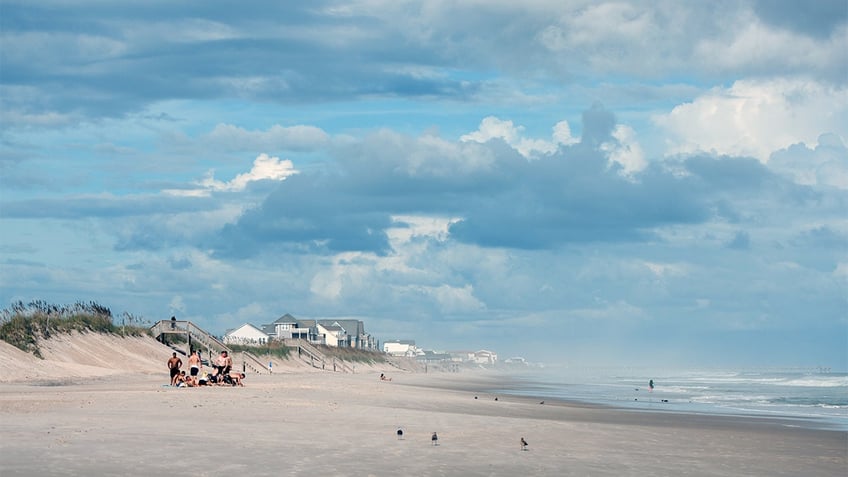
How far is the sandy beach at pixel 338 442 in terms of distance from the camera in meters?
15.6

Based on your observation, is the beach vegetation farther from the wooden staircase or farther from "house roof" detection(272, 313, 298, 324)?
"house roof" detection(272, 313, 298, 324)

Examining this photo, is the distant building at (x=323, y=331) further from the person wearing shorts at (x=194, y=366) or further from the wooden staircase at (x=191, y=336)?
the person wearing shorts at (x=194, y=366)

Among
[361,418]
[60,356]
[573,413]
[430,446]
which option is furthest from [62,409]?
[60,356]

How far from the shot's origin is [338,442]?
63.1 ft

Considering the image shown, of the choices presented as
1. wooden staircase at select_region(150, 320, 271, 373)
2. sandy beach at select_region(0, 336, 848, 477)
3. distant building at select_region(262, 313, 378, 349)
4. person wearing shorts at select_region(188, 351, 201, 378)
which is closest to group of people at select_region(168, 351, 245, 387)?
person wearing shorts at select_region(188, 351, 201, 378)

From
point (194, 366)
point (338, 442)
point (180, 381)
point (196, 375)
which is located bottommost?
point (338, 442)

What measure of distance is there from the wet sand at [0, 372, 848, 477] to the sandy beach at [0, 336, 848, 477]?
3cm

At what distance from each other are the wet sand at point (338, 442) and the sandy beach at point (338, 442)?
3 cm

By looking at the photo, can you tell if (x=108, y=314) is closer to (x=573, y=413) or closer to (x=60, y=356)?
(x=60, y=356)

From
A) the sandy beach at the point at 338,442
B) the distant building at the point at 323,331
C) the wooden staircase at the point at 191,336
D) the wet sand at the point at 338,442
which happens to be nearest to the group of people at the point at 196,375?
the sandy beach at the point at 338,442

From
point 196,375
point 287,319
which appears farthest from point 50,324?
point 287,319

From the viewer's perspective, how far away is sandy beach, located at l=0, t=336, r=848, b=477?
51.3 feet

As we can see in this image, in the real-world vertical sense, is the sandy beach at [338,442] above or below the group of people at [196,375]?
below

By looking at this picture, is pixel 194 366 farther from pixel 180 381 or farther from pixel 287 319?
pixel 287 319
